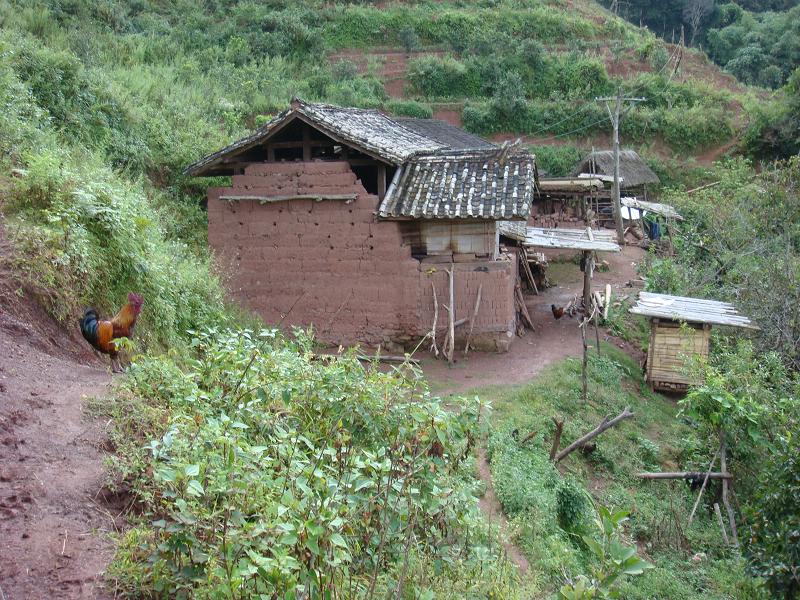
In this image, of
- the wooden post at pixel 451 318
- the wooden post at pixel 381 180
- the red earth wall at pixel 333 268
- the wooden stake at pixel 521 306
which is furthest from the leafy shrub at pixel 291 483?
the wooden stake at pixel 521 306

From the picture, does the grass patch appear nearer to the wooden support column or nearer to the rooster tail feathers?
the rooster tail feathers

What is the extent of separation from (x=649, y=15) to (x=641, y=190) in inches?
1046

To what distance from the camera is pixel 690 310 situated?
13383mm

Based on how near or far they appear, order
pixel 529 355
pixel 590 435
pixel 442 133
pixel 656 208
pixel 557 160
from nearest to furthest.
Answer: pixel 590 435, pixel 529 355, pixel 442 133, pixel 656 208, pixel 557 160

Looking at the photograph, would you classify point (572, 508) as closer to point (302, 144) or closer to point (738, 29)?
point (302, 144)

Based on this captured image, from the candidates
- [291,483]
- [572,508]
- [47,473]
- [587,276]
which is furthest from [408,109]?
[291,483]

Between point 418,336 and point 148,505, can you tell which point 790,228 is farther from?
point 148,505

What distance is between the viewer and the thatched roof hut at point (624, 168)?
3059 cm

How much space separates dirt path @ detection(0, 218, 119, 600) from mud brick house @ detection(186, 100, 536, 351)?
6.91 m

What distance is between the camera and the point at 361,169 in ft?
46.9

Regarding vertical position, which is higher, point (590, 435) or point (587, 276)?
point (587, 276)

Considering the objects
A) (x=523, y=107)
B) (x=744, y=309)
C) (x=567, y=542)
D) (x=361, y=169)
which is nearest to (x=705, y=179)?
(x=523, y=107)

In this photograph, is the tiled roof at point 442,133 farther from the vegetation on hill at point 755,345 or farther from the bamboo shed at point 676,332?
the bamboo shed at point 676,332

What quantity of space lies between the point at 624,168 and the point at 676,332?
62.7ft
